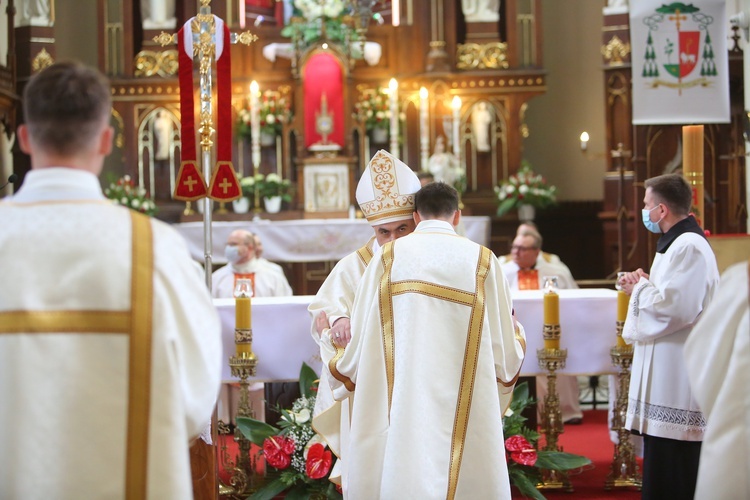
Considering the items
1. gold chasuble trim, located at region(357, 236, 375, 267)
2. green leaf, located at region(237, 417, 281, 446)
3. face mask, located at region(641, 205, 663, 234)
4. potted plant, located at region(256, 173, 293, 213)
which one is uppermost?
potted plant, located at region(256, 173, 293, 213)

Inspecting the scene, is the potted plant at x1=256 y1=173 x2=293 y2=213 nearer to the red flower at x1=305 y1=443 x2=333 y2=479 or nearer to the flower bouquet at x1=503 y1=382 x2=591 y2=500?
the flower bouquet at x1=503 y1=382 x2=591 y2=500

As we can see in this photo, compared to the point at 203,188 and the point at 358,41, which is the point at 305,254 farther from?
the point at 203,188

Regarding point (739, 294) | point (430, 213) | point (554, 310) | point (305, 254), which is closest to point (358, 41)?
point (305, 254)

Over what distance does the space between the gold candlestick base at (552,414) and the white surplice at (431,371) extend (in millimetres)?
1553

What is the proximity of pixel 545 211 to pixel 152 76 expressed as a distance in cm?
485

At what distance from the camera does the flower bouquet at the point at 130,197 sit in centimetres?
1100

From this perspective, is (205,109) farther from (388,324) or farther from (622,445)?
(622,445)

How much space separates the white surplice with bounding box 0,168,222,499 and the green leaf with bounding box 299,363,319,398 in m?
2.79

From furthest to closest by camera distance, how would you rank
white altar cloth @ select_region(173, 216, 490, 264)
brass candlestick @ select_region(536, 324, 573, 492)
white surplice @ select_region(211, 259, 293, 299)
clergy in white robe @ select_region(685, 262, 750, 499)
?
white altar cloth @ select_region(173, 216, 490, 264)
white surplice @ select_region(211, 259, 293, 299)
brass candlestick @ select_region(536, 324, 573, 492)
clergy in white robe @ select_region(685, 262, 750, 499)

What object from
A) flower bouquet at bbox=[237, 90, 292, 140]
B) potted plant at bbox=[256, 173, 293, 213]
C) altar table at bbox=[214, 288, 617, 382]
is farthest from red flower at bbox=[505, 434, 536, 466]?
flower bouquet at bbox=[237, 90, 292, 140]

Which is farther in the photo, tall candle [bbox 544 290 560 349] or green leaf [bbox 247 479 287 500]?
tall candle [bbox 544 290 560 349]

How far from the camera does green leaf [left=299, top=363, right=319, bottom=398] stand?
551 centimetres

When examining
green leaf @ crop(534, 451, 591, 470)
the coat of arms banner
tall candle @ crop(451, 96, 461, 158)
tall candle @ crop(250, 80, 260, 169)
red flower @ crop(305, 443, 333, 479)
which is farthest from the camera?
tall candle @ crop(451, 96, 461, 158)

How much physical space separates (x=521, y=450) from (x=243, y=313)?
1576 millimetres
